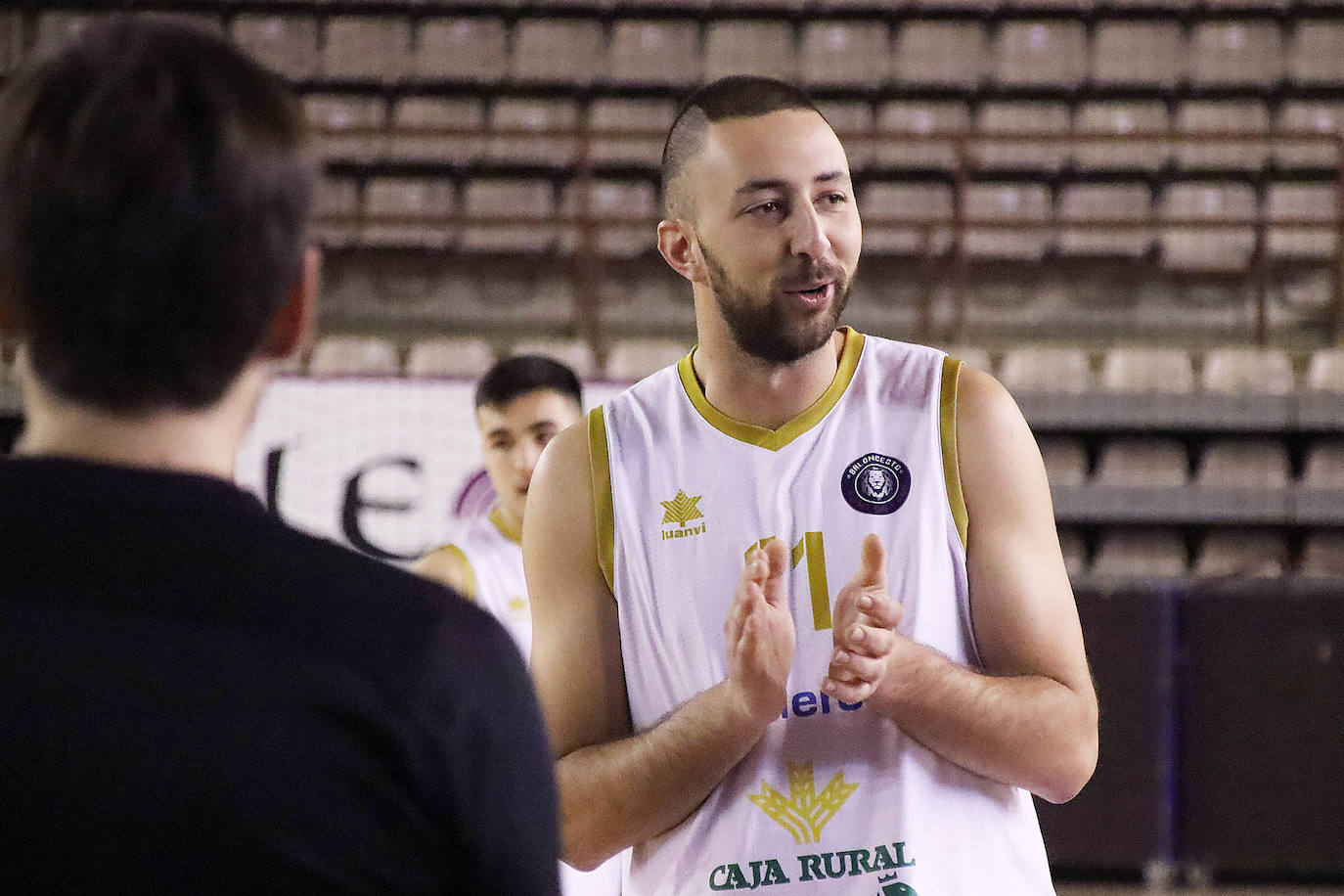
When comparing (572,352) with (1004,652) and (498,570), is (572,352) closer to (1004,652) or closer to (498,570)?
(498,570)

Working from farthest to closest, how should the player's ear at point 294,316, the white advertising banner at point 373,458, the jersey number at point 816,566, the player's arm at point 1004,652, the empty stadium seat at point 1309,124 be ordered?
the empty stadium seat at point 1309,124
the white advertising banner at point 373,458
the jersey number at point 816,566
the player's arm at point 1004,652
the player's ear at point 294,316

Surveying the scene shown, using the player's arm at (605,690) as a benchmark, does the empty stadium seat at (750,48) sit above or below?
above

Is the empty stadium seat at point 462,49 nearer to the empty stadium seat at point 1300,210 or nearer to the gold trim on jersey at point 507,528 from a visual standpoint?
the empty stadium seat at point 1300,210

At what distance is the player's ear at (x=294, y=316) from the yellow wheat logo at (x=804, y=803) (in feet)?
3.61

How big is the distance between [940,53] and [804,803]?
993 cm

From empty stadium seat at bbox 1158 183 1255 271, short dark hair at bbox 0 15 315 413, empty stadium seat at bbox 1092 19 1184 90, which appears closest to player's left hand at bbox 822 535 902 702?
short dark hair at bbox 0 15 315 413

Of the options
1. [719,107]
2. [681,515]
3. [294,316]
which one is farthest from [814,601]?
[294,316]

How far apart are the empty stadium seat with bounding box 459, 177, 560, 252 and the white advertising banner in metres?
3.46

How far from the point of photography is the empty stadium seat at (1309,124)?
34.0ft

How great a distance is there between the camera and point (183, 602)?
93cm

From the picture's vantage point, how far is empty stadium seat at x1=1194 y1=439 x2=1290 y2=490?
818 centimetres

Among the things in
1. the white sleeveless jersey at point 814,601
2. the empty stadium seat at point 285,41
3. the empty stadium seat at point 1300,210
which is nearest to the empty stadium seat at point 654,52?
the empty stadium seat at point 285,41

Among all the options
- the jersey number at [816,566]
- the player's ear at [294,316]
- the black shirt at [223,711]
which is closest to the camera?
the black shirt at [223,711]

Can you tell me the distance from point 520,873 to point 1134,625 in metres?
5.47
